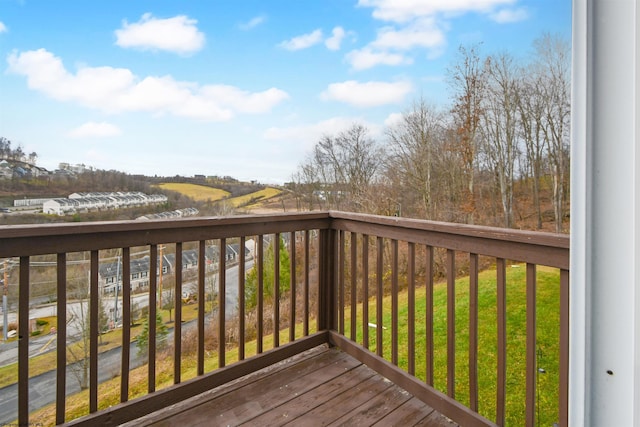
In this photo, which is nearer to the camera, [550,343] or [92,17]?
[550,343]

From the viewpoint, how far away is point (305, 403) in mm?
1733

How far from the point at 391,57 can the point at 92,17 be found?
19.8ft

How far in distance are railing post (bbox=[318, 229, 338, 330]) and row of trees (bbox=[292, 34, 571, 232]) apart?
12.2ft

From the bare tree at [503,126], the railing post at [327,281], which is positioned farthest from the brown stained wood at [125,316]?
the bare tree at [503,126]

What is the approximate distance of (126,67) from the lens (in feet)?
21.8

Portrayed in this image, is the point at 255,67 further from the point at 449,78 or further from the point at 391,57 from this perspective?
the point at 449,78

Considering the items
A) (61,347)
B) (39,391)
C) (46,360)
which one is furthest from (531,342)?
(39,391)

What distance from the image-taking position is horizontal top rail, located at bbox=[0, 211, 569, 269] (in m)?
1.30

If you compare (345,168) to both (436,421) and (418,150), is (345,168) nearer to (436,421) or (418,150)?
(418,150)

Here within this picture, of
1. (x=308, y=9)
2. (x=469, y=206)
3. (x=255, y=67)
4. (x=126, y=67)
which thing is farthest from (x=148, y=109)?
(x=469, y=206)

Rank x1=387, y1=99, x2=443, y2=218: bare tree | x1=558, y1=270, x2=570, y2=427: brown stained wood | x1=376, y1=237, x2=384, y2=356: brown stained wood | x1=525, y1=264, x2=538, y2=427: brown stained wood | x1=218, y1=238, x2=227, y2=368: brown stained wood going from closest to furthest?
x1=558, y1=270, x2=570, y2=427: brown stained wood
x1=525, y1=264, x2=538, y2=427: brown stained wood
x1=218, y1=238, x2=227, y2=368: brown stained wood
x1=376, y1=237, x2=384, y2=356: brown stained wood
x1=387, y1=99, x2=443, y2=218: bare tree

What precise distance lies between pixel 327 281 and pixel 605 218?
2013 millimetres

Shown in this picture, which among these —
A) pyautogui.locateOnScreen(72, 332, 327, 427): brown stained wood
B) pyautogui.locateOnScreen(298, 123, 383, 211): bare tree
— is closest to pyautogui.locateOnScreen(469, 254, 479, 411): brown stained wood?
pyautogui.locateOnScreen(72, 332, 327, 427): brown stained wood

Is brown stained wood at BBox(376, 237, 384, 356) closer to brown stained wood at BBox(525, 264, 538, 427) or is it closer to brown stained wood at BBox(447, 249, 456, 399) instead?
brown stained wood at BBox(447, 249, 456, 399)
